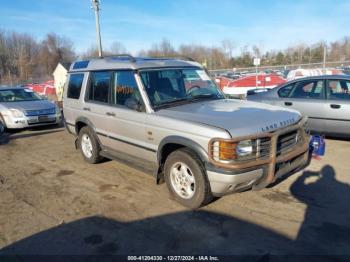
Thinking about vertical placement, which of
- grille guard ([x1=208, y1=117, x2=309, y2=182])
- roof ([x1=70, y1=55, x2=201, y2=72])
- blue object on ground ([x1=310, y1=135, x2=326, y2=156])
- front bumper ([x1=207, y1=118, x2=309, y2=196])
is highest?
roof ([x1=70, y1=55, x2=201, y2=72])

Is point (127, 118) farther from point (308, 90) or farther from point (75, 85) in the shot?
point (308, 90)

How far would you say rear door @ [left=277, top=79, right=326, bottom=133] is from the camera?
23.9ft

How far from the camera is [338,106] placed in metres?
7.00

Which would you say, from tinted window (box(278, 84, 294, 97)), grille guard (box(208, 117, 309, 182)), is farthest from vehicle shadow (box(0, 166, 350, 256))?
tinted window (box(278, 84, 294, 97))

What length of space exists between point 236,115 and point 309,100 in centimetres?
401

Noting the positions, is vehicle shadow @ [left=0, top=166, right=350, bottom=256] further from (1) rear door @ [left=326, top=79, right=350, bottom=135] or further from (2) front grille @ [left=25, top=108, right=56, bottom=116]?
(2) front grille @ [left=25, top=108, right=56, bottom=116]

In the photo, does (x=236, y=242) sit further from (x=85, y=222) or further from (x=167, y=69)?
(x=167, y=69)

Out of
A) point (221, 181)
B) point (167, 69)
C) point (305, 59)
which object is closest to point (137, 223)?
point (221, 181)

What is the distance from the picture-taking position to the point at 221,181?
381cm

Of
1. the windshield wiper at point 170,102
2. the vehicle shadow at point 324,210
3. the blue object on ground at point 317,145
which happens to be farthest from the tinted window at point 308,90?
the windshield wiper at point 170,102

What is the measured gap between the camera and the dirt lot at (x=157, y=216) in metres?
3.51

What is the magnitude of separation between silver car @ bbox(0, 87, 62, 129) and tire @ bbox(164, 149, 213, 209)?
7461mm

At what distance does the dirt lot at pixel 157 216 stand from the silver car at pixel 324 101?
4.13 feet

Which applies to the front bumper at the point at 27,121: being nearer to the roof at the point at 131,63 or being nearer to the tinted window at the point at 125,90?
the roof at the point at 131,63
